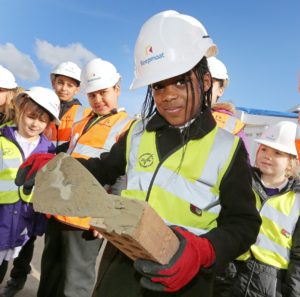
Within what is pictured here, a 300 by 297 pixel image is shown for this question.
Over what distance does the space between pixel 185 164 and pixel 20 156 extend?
1.85 metres

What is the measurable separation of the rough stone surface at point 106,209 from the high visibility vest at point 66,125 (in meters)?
2.35

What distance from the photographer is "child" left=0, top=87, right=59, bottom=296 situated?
2715 millimetres

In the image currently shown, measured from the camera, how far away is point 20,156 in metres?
2.81

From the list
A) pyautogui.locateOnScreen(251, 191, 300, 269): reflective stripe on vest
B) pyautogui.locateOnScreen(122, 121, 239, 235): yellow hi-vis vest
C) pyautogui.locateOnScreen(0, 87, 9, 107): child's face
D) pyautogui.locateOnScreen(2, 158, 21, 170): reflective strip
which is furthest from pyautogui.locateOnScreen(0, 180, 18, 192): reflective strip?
pyautogui.locateOnScreen(251, 191, 300, 269): reflective stripe on vest

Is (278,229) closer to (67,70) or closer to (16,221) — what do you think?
(16,221)

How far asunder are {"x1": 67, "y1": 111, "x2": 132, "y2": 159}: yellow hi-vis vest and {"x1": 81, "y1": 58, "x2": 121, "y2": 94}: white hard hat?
32 centimetres

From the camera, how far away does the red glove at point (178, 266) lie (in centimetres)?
102

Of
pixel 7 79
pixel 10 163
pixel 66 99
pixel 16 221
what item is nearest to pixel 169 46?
pixel 10 163

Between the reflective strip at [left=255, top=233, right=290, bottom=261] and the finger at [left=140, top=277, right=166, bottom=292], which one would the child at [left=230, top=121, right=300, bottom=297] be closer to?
the reflective strip at [left=255, top=233, right=290, bottom=261]

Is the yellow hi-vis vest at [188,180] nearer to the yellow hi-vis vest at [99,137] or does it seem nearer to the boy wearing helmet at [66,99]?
the yellow hi-vis vest at [99,137]

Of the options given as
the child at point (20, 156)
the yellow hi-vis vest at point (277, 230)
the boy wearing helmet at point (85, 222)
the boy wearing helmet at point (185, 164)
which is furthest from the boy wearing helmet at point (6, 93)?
the yellow hi-vis vest at point (277, 230)

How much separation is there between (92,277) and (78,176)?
2.05 m

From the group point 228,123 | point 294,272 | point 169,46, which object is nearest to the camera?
point 169,46

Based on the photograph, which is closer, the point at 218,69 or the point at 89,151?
the point at 89,151
